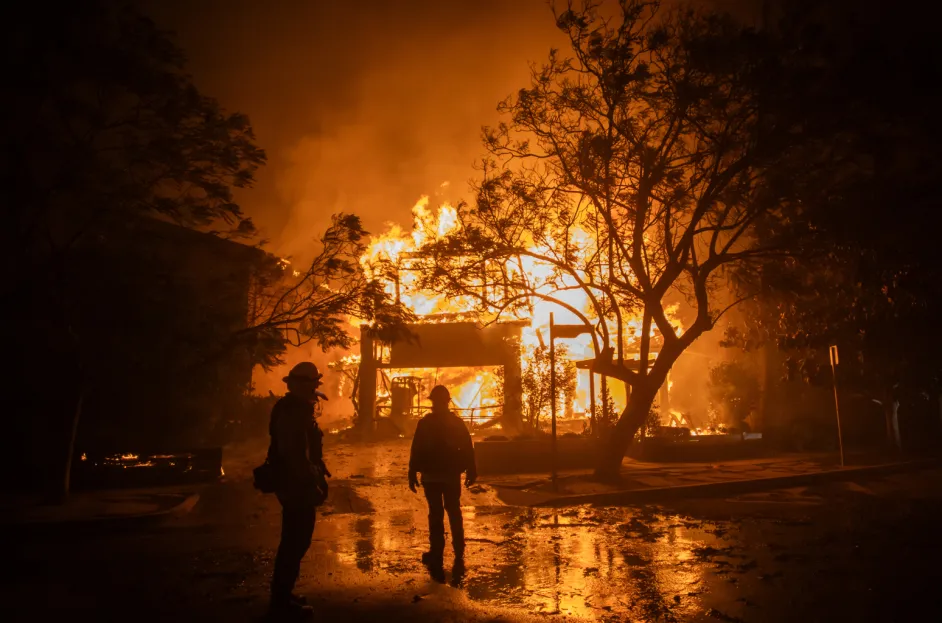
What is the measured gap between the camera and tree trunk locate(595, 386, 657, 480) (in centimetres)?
1324

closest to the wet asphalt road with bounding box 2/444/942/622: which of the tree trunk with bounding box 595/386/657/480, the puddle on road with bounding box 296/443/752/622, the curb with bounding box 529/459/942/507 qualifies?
the puddle on road with bounding box 296/443/752/622

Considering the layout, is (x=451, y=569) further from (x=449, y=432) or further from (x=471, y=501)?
(x=471, y=501)

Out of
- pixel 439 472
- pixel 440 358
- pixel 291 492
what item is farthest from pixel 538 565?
pixel 440 358

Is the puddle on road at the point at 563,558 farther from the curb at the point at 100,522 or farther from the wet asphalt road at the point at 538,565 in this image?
the curb at the point at 100,522

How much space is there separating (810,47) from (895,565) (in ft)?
34.4

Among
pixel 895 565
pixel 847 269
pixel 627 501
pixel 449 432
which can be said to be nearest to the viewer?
pixel 895 565

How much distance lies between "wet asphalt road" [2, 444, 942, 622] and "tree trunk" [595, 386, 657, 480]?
2064 mm

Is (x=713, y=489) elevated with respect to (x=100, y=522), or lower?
elevated

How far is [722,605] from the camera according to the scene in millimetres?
5344

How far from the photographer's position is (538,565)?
22.7 feet

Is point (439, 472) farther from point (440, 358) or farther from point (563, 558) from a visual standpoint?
point (440, 358)

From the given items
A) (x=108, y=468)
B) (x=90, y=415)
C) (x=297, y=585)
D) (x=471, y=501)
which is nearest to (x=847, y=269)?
(x=471, y=501)

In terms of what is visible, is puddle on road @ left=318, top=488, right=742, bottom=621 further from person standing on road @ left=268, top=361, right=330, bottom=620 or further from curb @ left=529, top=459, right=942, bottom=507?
person standing on road @ left=268, top=361, right=330, bottom=620

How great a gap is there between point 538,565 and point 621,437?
6.77m
